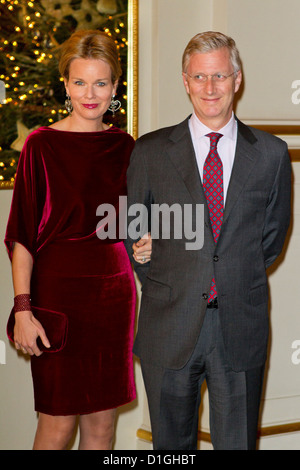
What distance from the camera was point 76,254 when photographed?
9.49ft

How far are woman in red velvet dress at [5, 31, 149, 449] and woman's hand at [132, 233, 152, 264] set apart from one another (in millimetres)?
191

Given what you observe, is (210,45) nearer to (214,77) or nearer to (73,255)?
(214,77)

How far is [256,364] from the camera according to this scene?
8.73ft

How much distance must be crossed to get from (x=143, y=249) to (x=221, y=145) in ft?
1.57

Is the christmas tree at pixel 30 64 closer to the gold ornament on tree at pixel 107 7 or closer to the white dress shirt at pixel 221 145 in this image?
the gold ornament on tree at pixel 107 7

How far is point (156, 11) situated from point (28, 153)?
145 cm

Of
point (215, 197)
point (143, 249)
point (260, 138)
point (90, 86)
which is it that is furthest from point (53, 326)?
point (260, 138)

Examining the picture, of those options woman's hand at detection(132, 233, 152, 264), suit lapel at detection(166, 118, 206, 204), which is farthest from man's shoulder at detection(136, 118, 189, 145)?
woman's hand at detection(132, 233, 152, 264)

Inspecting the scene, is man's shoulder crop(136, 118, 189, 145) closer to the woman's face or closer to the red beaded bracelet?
the woman's face

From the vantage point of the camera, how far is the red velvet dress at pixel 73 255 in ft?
9.36

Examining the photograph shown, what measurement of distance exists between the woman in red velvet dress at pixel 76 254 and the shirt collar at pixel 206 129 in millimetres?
378

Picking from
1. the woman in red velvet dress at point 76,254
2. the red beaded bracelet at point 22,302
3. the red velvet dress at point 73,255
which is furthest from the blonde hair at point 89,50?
the red beaded bracelet at point 22,302
